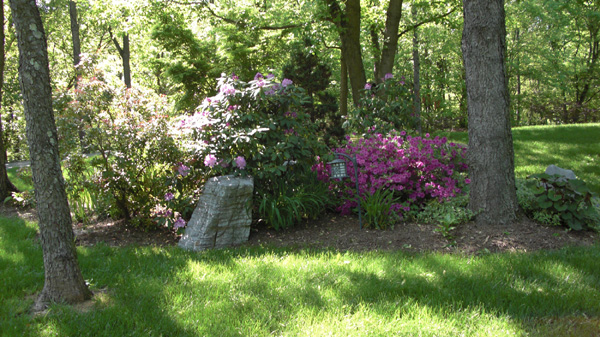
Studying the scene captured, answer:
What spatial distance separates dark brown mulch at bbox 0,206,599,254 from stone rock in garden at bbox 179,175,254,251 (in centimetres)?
27

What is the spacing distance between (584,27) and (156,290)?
1100 inches

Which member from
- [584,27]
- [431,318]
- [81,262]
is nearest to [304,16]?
[81,262]

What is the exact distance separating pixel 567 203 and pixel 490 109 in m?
1.47

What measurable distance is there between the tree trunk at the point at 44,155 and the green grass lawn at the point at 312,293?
238mm

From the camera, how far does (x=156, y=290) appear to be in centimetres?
320

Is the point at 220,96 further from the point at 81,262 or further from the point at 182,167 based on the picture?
the point at 81,262

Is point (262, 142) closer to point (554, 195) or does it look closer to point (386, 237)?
point (386, 237)

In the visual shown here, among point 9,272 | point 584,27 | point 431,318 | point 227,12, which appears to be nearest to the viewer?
point 431,318

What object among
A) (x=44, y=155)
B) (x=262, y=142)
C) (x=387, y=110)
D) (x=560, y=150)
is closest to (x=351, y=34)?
(x=387, y=110)

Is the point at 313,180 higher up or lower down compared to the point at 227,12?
lower down

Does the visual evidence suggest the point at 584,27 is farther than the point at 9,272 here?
Yes

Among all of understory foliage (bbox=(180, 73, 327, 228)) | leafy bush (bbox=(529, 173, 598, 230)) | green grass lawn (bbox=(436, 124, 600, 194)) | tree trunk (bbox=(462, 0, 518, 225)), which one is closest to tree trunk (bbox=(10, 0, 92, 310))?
understory foliage (bbox=(180, 73, 327, 228))

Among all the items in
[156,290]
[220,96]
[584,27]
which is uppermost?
[584,27]

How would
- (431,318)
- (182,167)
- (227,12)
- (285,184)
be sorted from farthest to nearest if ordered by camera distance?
(227,12), (285,184), (182,167), (431,318)
